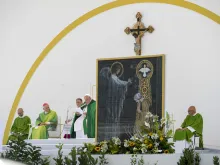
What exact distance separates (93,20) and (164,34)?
→ 2568mm

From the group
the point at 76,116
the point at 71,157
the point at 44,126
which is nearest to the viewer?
the point at 71,157

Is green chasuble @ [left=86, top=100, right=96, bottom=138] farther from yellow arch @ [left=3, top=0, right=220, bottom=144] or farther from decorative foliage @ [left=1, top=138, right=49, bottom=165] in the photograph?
decorative foliage @ [left=1, top=138, right=49, bottom=165]

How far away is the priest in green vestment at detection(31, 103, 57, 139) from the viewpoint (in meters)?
16.2

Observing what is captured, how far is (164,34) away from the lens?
15812mm

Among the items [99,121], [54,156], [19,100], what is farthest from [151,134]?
[19,100]

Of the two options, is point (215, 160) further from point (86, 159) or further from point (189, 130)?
point (189, 130)

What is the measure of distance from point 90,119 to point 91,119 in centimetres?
2

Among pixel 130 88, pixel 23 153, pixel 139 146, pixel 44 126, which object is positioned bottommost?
pixel 23 153

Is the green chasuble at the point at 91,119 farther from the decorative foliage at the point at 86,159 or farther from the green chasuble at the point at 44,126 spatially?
the decorative foliage at the point at 86,159

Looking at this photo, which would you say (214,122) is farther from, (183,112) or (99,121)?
(99,121)

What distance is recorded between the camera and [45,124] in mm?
16438

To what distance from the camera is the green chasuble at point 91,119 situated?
1532cm

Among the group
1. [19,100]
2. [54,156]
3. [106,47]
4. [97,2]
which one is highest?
[97,2]

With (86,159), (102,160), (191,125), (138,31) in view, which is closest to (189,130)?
(191,125)
